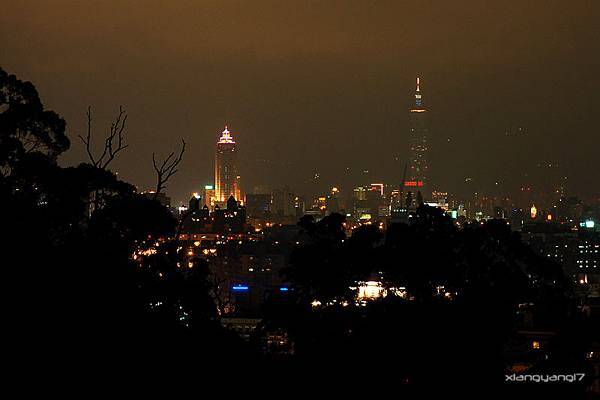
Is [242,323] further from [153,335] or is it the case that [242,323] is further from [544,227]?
[544,227]

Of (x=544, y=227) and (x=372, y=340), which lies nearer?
(x=372, y=340)

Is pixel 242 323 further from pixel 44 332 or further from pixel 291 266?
pixel 44 332

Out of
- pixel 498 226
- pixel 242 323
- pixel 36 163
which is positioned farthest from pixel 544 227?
pixel 36 163

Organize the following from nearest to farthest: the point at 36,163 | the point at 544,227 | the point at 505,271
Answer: the point at 36,163
the point at 505,271
the point at 544,227

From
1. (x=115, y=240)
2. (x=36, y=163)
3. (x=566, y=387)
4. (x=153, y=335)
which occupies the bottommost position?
(x=566, y=387)

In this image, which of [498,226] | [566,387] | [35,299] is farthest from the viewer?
[498,226]

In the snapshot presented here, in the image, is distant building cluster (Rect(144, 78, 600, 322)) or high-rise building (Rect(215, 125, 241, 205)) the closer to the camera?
A: distant building cluster (Rect(144, 78, 600, 322))

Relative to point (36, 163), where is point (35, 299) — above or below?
below

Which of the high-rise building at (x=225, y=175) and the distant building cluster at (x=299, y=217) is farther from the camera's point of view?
the high-rise building at (x=225, y=175)

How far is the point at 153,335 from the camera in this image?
1191cm

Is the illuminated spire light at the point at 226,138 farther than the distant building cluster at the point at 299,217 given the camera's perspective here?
Yes

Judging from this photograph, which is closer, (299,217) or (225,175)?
(299,217)

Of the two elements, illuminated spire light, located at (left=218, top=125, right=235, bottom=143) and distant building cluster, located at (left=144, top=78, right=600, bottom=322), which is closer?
distant building cluster, located at (left=144, top=78, right=600, bottom=322)

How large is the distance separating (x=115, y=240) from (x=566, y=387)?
18.7ft
